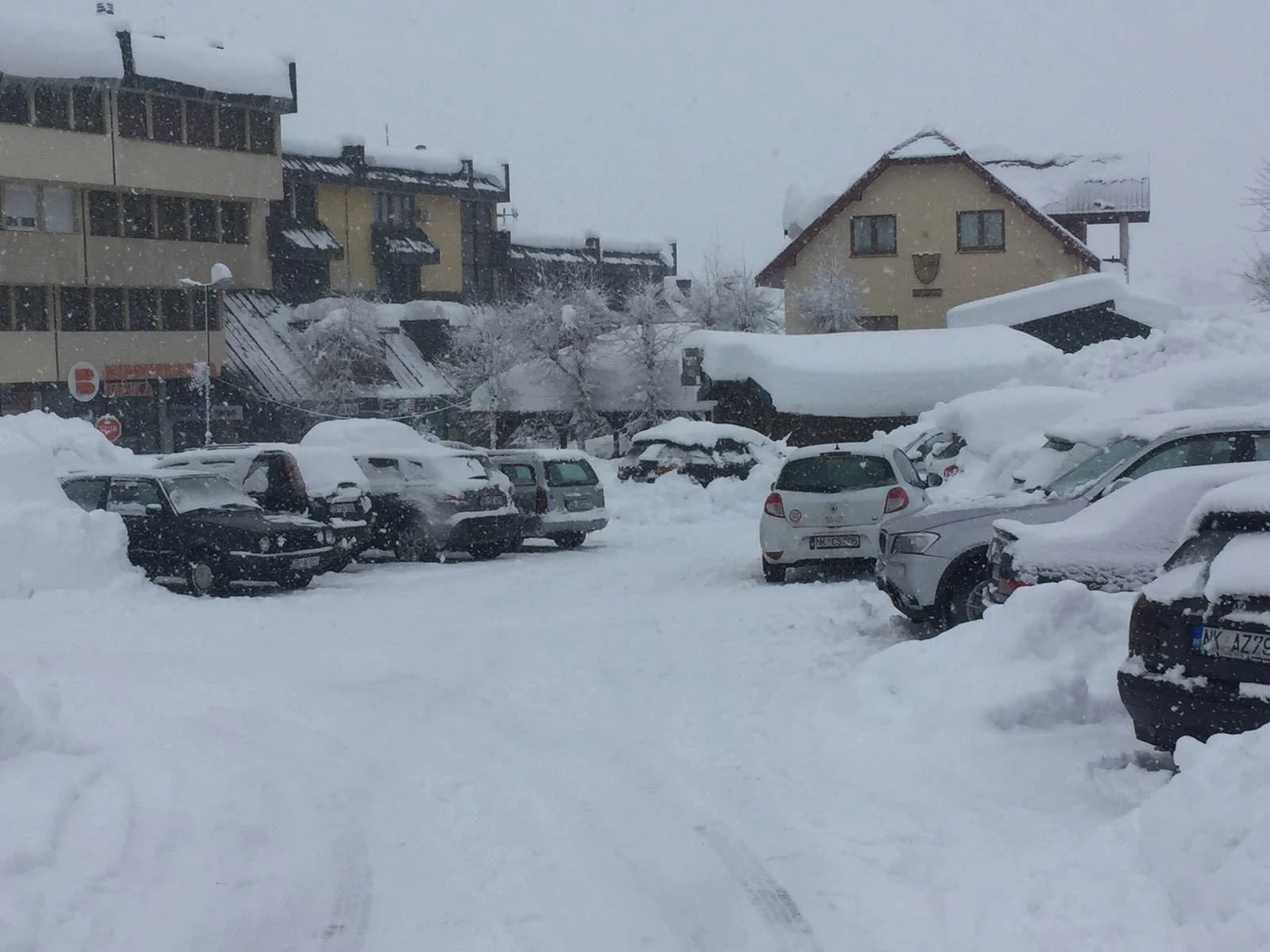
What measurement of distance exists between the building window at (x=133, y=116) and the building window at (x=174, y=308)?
508 centimetres

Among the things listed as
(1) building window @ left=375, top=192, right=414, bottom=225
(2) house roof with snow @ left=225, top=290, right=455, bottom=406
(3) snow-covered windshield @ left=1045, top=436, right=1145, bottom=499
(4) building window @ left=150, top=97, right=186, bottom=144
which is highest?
(4) building window @ left=150, top=97, right=186, bottom=144

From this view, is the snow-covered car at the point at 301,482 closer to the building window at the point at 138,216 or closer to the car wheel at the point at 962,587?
the car wheel at the point at 962,587

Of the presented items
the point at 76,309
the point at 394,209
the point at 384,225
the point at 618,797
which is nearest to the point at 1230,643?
the point at 618,797

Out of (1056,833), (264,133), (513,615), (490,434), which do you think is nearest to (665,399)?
(490,434)

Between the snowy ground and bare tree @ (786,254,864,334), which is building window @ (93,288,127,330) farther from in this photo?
the snowy ground

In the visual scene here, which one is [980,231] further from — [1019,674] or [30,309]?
[1019,674]

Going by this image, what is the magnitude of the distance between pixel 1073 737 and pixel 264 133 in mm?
48126

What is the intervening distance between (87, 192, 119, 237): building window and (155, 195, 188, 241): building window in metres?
1.52

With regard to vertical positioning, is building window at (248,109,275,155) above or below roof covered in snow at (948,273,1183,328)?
above

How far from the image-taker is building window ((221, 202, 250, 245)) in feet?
168

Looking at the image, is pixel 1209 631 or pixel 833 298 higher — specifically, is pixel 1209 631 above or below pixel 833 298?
below

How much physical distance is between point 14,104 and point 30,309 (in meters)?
6.12

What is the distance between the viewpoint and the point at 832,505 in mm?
16938

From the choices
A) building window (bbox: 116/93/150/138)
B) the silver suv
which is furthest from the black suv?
building window (bbox: 116/93/150/138)
